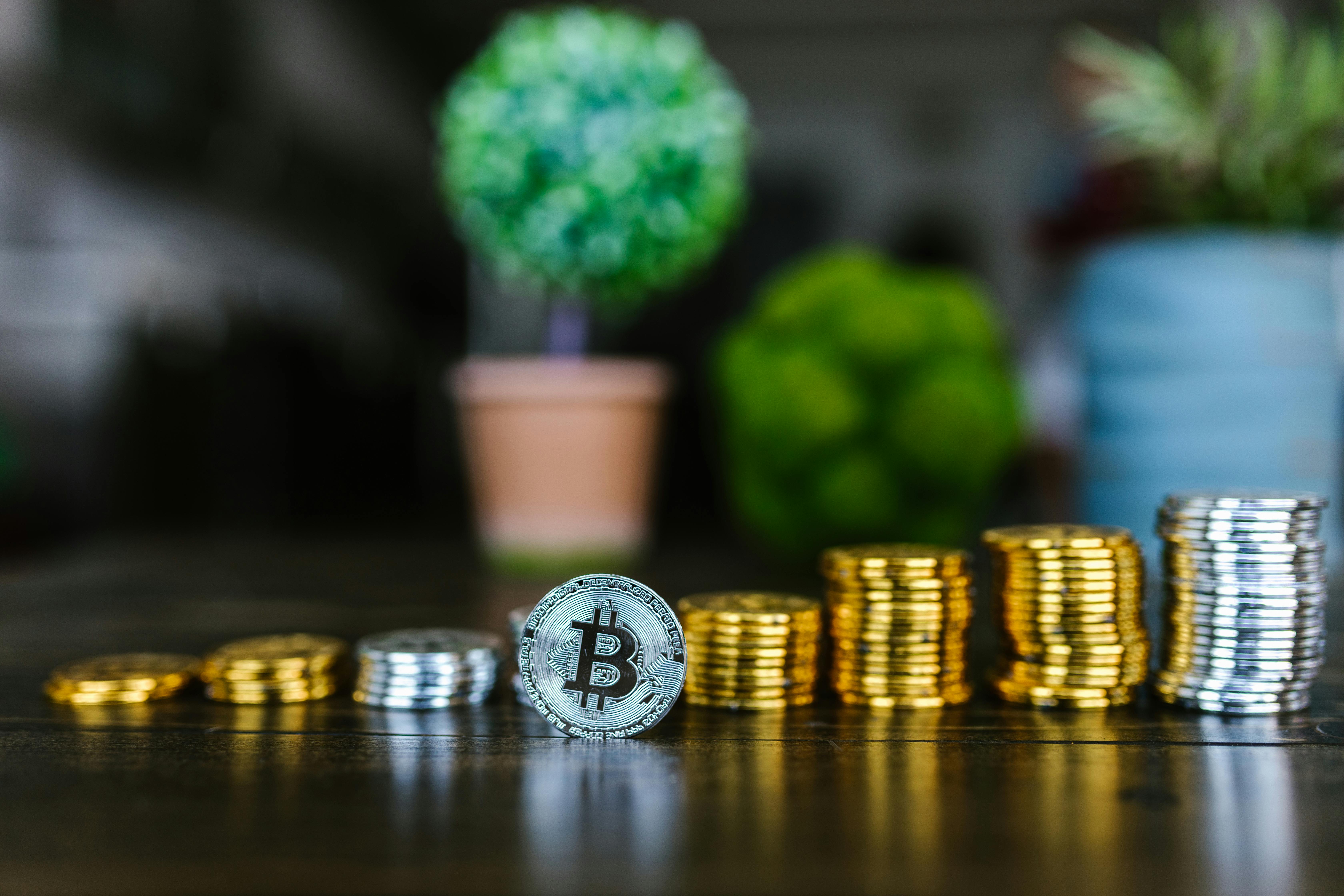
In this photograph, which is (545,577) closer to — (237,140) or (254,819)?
(254,819)

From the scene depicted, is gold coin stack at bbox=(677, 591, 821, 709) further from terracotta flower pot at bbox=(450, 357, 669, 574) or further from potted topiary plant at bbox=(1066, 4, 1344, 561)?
potted topiary plant at bbox=(1066, 4, 1344, 561)

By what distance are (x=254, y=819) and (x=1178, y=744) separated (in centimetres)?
52

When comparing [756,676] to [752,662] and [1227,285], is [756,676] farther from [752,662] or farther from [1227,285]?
[1227,285]

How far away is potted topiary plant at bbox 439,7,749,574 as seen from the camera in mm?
1110

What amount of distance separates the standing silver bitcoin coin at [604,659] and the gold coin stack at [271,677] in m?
0.18

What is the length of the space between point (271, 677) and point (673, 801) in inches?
13.9

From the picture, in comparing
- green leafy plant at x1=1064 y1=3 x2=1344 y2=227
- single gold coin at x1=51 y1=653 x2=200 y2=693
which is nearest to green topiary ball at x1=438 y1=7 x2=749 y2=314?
green leafy plant at x1=1064 y1=3 x2=1344 y2=227

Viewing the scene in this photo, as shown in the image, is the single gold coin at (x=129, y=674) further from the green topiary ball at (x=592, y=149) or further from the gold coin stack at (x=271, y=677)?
the green topiary ball at (x=592, y=149)

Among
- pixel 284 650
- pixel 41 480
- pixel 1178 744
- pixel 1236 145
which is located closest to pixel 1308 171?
pixel 1236 145

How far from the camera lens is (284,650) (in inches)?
28.7

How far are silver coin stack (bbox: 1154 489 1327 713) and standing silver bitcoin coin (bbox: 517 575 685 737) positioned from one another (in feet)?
1.12

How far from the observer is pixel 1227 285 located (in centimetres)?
111

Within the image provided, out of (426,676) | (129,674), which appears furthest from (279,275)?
(426,676)

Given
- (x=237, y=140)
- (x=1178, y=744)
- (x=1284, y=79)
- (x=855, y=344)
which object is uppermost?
(x=237, y=140)
